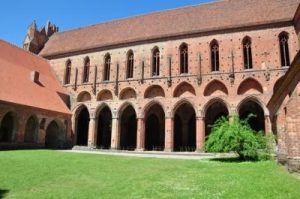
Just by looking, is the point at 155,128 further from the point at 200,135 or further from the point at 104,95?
the point at 200,135

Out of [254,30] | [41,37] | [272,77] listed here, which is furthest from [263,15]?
[41,37]

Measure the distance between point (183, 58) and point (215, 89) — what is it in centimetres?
438

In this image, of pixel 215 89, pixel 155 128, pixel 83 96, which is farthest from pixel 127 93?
pixel 215 89

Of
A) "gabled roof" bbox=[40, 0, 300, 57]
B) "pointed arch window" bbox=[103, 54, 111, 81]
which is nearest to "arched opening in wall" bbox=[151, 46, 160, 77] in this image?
"gabled roof" bbox=[40, 0, 300, 57]

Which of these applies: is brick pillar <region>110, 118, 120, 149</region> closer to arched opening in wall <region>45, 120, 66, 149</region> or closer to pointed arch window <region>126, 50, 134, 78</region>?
pointed arch window <region>126, 50, 134, 78</region>

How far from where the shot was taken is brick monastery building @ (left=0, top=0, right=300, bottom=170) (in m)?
24.2

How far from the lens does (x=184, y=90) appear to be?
26.6m

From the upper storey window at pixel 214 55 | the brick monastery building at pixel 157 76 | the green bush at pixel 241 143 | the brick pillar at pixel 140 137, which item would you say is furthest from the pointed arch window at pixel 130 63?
the green bush at pixel 241 143

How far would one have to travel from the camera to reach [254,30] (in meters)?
25.0

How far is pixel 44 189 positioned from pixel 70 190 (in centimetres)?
75

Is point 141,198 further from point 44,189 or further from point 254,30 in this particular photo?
point 254,30

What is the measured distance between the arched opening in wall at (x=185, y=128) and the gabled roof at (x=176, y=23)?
7563 millimetres

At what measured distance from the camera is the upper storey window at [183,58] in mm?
→ 27181

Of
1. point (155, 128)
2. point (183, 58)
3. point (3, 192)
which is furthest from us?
point (155, 128)
